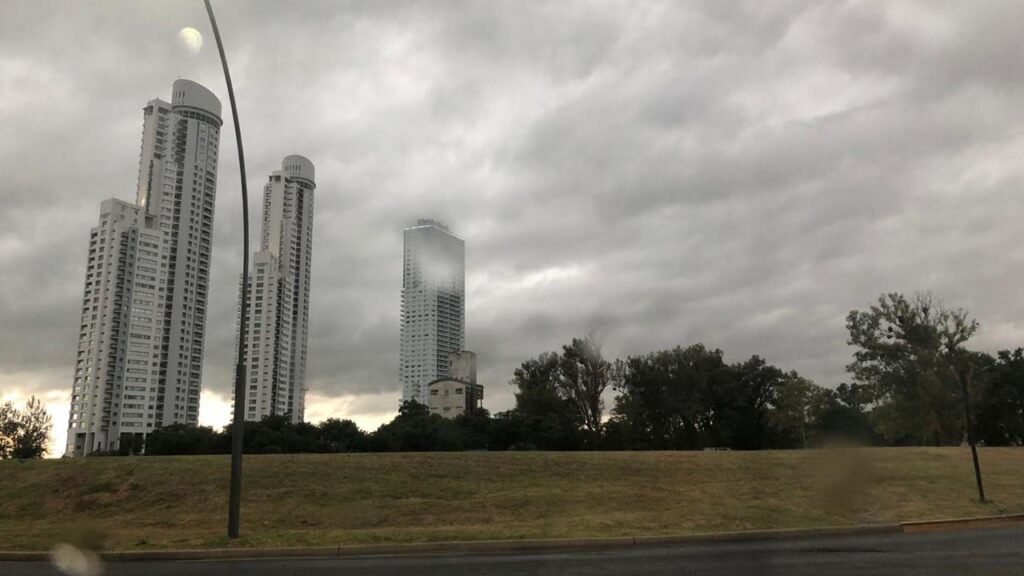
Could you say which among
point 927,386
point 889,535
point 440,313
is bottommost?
point 889,535

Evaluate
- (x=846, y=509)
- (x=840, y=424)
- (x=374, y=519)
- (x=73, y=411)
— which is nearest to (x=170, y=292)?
(x=73, y=411)

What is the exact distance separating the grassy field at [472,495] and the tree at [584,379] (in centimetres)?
4796

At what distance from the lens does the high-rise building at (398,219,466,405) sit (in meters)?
118

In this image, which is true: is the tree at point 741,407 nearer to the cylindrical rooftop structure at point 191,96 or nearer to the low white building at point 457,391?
the low white building at point 457,391

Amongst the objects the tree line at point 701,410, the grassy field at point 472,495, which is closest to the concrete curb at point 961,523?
the grassy field at point 472,495

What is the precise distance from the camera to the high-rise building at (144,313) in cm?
9812

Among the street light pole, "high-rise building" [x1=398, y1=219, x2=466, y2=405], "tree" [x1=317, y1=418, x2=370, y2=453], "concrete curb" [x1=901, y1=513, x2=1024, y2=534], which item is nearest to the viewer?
the street light pole

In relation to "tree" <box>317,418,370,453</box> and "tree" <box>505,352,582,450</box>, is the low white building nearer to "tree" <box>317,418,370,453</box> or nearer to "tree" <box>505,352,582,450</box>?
"tree" <box>505,352,582,450</box>

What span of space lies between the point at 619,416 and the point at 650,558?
63373 mm

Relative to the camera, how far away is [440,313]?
398ft

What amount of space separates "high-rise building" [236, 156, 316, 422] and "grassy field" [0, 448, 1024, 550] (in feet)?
256

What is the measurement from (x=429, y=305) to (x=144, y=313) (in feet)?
142

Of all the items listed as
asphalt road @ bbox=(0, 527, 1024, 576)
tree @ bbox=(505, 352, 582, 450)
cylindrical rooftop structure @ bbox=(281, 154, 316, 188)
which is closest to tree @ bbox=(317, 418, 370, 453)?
tree @ bbox=(505, 352, 582, 450)

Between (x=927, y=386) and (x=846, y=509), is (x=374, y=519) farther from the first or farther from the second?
(x=927, y=386)
